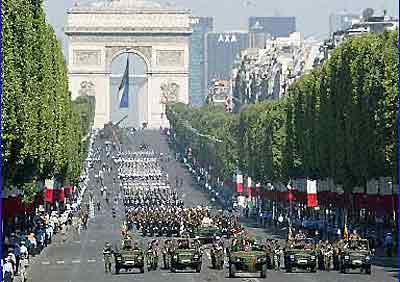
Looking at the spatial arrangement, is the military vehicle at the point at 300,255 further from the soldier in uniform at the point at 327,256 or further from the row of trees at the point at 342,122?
the row of trees at the point at 342,122

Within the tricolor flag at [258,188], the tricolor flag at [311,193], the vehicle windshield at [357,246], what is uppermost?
the tricolor flag at [258,188]

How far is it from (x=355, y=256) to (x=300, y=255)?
2346 mm

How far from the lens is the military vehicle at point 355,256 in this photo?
211ft

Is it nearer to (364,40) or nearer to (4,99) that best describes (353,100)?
(364,40)

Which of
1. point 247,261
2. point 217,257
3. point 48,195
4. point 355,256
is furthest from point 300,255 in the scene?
point 48,195

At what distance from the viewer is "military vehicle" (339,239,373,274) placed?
6439cm

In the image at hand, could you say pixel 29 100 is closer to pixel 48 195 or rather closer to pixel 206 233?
pixel 206 233

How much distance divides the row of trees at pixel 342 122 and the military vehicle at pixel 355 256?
1665 cm

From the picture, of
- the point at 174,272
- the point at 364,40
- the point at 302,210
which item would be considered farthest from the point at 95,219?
the point at 174,272

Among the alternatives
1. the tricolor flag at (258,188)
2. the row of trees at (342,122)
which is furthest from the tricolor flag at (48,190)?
the tricolor flag at (258,188)

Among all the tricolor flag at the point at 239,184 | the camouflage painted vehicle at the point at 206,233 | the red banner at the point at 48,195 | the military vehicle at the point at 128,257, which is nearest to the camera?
the military vehicle at the point at 128,257

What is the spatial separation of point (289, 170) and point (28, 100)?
167 feet

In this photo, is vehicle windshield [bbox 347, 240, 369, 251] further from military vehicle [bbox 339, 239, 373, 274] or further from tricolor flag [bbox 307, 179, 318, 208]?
tricolor flag [bbox 307, 179, 318, 208]

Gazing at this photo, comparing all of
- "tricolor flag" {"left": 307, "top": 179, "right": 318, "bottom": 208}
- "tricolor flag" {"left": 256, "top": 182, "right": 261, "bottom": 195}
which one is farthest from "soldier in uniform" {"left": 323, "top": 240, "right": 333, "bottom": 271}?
"tricolor flag" {"left": 256, "top": 182, "right": 261, "bottom": 195}
